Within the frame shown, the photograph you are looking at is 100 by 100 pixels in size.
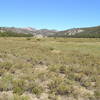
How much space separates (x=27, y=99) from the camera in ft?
21.5

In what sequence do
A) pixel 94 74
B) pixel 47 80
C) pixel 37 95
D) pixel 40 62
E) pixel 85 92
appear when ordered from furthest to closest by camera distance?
pixel 40 62 < pixel 94 74 < pixel 47 80 < pixel 85 92 < pixel 37 95

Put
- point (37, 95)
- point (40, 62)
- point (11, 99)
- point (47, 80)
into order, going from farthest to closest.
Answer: point (40, 62), point (47, 80), point (37, 95), point (11, 99)

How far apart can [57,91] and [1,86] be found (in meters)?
2.43

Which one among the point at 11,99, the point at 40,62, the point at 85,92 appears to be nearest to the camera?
the point at 11,99

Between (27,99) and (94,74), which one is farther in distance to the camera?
(94,74)

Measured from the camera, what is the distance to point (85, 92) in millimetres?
7805

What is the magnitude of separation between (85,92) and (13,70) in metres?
5.05

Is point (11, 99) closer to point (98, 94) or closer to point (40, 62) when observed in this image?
point (98, 94)

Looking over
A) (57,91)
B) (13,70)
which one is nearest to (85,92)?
(57,91)

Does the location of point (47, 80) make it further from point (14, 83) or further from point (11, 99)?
point (11, 99)

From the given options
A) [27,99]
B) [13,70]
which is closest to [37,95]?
[27,99]

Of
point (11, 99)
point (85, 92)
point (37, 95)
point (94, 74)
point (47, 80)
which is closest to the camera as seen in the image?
point (11, 99)

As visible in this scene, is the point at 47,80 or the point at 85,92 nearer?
the point at 85,92

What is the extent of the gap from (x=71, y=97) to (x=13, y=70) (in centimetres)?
494
